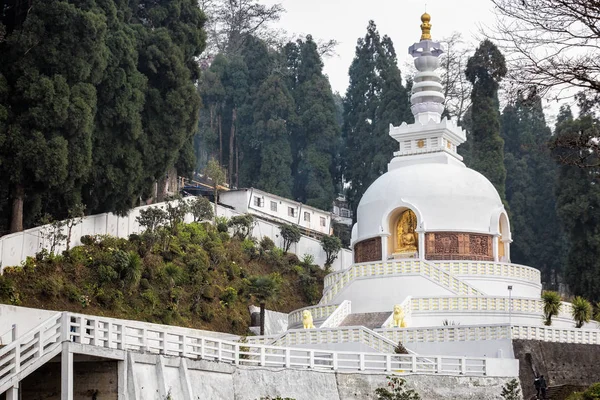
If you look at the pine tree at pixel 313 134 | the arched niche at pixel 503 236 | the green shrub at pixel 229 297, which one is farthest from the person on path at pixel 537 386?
the pine tree at pixel 313 134

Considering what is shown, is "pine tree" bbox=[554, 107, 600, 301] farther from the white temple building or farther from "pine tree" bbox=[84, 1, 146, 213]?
"pine tree" bbox=[84, 1, 146, 213]

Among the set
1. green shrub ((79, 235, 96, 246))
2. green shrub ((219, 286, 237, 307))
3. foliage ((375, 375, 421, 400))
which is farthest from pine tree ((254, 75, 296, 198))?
foliage ((375, 375, 421, 400))

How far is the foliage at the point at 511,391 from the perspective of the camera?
2989 cm

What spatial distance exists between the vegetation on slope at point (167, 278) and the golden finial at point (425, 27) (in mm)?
12087

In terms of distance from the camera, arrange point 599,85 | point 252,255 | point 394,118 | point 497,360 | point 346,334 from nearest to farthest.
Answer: point 599,85
point 497,360
point 346,334
point 252,255
point 394,118

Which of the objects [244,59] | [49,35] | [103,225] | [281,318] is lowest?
[281,318]

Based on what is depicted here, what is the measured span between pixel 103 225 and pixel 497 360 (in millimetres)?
18284

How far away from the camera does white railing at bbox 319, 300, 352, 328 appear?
3770 centimetres

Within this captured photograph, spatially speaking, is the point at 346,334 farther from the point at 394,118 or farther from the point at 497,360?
the point at 394,118

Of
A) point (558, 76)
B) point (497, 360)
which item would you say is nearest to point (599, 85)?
point (558, 76)

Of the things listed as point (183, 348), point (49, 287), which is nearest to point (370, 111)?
point (49, 287)

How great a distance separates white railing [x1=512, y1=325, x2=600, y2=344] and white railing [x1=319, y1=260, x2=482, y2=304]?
5.24 meters

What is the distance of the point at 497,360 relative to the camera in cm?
3059

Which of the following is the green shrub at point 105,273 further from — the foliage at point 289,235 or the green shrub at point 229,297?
the foliage at point 289,235
